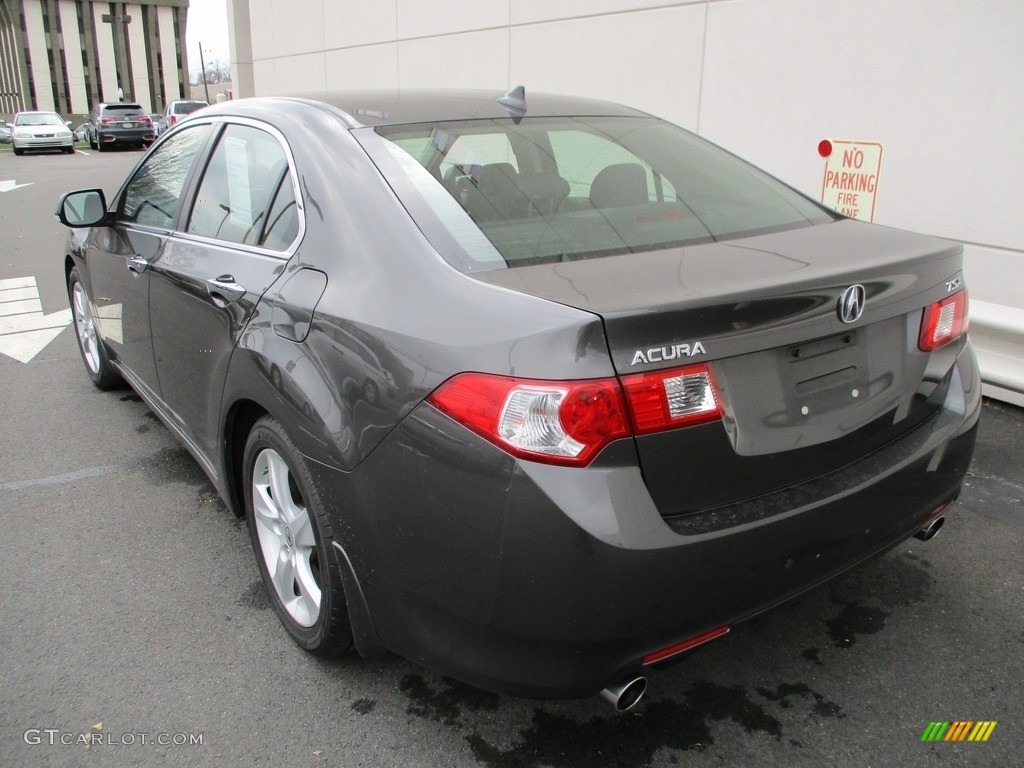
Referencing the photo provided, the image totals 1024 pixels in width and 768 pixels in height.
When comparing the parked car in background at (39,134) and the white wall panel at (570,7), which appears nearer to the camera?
the white wall panel at (570,7)

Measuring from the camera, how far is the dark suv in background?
1401 inches

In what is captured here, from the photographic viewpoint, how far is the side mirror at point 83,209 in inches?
161

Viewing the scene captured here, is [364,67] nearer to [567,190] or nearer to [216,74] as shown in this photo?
[567,190]

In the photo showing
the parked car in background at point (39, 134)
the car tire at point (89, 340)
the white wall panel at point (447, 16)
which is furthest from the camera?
the parked car in background at point (39, 134)

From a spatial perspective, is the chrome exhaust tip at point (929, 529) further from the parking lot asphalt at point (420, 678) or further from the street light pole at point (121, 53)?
the street light pole at point (121, 53)

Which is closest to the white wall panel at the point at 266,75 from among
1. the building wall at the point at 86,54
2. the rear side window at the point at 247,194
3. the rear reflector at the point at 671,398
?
the rear side window at the point at 247,194

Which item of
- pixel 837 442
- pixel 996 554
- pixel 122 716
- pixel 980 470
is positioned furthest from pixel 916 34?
pixel 122 716

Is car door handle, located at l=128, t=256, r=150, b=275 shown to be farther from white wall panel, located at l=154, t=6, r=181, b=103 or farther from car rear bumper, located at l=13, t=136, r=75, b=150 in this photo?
white wall panel, located at l=154, t=6, r=181, b=103

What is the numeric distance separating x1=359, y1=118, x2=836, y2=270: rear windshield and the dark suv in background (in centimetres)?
3766

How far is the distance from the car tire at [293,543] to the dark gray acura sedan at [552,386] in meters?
0.01

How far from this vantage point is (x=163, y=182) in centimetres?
386

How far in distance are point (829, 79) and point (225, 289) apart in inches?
184

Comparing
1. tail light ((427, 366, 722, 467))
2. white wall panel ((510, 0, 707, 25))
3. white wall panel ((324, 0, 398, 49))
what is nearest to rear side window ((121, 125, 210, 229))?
tail light ((427, 366, 722, 467))

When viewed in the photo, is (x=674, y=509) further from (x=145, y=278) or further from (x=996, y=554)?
(x=145, y=278)
